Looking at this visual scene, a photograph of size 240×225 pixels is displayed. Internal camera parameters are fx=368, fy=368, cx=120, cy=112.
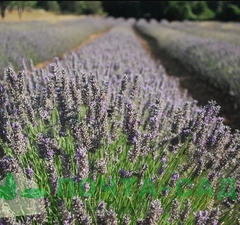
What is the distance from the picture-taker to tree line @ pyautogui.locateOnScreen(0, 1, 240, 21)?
40125 millimetres

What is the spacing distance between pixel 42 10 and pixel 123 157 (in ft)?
143

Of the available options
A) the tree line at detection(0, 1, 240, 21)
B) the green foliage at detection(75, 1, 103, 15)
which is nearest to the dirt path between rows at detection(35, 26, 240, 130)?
the tree line at detection(0, 1, 240, 21)

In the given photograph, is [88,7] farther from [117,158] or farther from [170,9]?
[117,158]

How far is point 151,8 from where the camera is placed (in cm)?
4256

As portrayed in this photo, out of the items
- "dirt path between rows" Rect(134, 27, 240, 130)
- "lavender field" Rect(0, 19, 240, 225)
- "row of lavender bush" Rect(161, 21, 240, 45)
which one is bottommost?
"dirt path between rows" Rect(134, 27, 240, 130)

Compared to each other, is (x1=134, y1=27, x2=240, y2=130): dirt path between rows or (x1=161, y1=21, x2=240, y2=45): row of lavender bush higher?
(x1=161, y1=21, x2=240, y2=45): row of lavender bush

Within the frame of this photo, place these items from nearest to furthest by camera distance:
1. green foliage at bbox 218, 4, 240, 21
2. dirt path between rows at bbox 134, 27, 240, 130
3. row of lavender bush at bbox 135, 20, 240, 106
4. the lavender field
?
the lavender field, dirt path between rows at bbox 134, 27, 240, 130, row of lavender bush at bbox 135, 20, 240, 106, green foliage at bbox 218, 4, 240, 21

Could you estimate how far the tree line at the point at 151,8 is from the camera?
4012 cm

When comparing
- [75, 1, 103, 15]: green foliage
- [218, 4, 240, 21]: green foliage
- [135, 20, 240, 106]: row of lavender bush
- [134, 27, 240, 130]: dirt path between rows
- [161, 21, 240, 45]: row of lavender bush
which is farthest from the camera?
[75, 1, 103, 15]: green foliage

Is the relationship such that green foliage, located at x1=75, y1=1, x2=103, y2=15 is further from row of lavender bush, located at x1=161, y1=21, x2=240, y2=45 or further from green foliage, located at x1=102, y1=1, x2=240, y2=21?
row of lavender bush, located at x1=161, y1=21, x2=240, y2=45

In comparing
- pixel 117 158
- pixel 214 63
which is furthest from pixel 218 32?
pixel 117 158

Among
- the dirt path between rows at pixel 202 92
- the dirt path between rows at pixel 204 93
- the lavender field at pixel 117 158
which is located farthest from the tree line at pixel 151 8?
the lavender field at pixel 117 158

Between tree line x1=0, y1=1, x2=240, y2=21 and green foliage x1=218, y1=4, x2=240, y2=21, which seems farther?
tree line x1=0, y1=1, x2=240, y2=21

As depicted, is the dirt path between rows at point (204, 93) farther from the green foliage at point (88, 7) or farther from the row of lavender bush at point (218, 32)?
the green foliage at point (88, 7)
